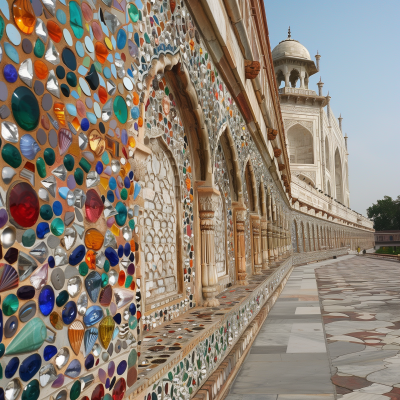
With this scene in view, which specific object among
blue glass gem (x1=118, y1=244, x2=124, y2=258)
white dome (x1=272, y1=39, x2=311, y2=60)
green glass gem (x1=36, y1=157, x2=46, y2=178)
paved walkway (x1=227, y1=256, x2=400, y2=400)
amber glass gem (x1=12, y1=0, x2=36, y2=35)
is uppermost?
white dome (x1=272, y1=39, x2=311, y2=60)

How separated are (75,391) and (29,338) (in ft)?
0.85

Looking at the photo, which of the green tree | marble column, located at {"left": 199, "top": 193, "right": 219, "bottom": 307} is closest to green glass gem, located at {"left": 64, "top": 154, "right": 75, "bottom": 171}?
marble column, located at {"left": 199, "top": 193, "right": 219, "bottom": 307}

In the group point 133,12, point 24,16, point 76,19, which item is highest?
point 133,12

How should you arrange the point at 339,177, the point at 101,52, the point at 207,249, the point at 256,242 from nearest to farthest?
the point at 101,52 → the point at 207,249 → the point at 256,242 → the point at 339,177

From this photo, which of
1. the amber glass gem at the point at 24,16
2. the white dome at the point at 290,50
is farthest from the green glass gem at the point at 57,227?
the white dome at the point at 290,50

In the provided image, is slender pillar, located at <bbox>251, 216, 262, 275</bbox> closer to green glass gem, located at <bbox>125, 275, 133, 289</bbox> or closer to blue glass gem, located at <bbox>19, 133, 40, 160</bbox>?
green glass gem, located at <bbox>125, 275, 133, 289</bbox>

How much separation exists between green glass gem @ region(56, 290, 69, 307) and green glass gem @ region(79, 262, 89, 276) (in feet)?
0.28

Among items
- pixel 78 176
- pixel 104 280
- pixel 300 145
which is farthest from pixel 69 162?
pixel 300 145

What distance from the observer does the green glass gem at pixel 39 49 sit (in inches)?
39.6

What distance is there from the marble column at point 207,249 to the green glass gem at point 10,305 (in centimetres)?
247

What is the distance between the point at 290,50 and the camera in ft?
105

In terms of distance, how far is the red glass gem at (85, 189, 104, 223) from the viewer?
1.20m

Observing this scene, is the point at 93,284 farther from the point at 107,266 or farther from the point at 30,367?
the point at 30,367

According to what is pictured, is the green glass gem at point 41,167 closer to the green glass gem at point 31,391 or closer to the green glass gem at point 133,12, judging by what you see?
the green glass gem at point 31,391
